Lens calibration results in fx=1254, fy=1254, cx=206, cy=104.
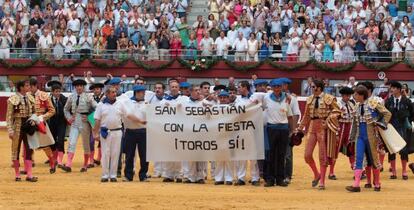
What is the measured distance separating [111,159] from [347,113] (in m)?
4.05

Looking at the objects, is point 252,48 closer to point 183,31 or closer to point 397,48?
point 183,31

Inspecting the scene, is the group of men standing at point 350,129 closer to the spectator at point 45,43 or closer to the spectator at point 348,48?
the spectator at point 348,48

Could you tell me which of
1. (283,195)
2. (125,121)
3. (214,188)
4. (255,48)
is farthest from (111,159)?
(255,48)

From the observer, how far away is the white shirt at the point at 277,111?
67.0 ft

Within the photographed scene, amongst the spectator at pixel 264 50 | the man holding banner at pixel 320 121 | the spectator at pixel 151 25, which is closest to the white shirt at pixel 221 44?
the spectator at pixel 264 50

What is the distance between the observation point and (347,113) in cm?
2094

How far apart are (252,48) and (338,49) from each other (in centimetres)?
254

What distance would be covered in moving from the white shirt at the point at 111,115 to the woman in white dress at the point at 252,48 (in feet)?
52.3

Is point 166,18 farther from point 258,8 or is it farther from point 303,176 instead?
point 303,176

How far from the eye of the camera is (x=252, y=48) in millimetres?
37125

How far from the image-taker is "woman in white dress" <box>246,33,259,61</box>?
36.9 metres

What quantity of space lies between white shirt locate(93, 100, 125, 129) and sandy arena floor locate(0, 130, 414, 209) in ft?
3.29

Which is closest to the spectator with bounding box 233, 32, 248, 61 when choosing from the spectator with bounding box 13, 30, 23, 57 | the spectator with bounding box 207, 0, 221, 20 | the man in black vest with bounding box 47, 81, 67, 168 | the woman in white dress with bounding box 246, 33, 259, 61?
the woman in white dress with bounding box 246, 33, 259, 61

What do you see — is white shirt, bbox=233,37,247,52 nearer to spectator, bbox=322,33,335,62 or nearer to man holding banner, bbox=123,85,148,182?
spectator, bbox=322,33,335,62
